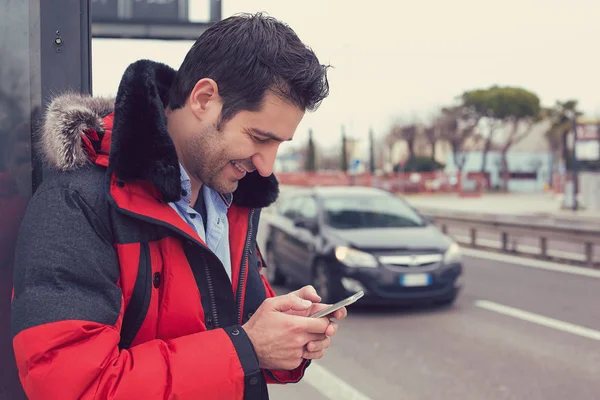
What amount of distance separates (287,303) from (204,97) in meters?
0.53

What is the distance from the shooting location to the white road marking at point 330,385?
516 centimetres

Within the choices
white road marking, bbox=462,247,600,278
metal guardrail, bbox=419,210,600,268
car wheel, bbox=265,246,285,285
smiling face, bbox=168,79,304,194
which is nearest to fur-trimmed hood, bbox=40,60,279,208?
smiling face, bbox=168,79,304,194

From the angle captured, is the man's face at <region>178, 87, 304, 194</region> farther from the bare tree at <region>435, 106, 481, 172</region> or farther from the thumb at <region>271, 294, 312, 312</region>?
the bare tree at <region>435, 106, 481, 172</region>

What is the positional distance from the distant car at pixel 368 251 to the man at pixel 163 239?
6.15 m

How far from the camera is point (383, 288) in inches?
309

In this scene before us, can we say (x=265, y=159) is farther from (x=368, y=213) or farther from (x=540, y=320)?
(x=368, y=213)

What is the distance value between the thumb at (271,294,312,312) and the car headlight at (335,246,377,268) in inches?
247

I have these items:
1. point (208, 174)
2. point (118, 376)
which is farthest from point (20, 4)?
point (118, 376)

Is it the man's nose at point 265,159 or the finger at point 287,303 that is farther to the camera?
the man's nose at point 265,159

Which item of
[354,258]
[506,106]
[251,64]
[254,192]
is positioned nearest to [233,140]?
[251,64]

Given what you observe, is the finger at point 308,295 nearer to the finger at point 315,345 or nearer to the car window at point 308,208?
the finger at point 315,345

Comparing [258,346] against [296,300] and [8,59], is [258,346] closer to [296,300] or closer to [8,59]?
[296,300]

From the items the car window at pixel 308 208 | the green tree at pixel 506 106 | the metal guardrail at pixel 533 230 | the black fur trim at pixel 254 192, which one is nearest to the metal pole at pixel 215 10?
the black fur trim at pixel 254 192

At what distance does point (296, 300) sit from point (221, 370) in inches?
11.0
